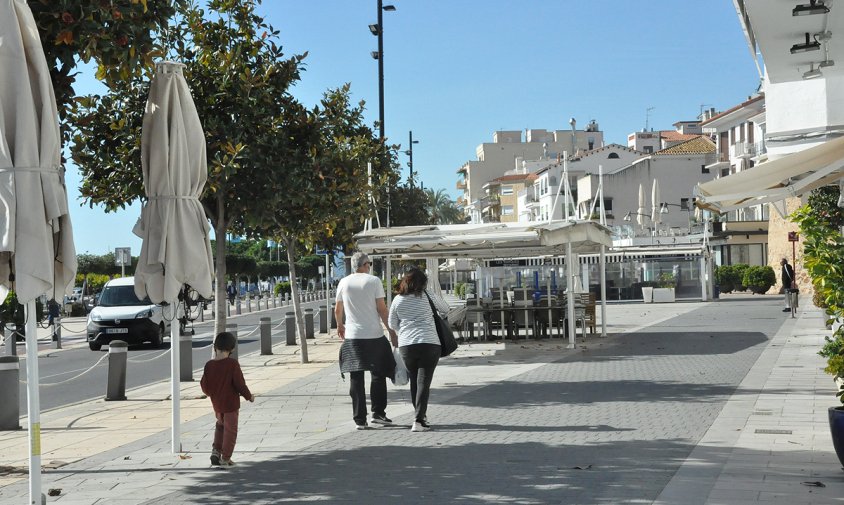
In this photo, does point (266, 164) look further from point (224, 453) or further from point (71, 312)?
point (71, 312)

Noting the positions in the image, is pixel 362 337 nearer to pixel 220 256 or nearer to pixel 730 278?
pixel 220 256

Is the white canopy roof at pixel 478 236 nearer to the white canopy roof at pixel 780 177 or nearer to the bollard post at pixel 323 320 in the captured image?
the white canopy roof at pixel 780 177

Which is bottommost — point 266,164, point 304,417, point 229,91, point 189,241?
point 304,417

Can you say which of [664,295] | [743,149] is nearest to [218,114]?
[664,295]

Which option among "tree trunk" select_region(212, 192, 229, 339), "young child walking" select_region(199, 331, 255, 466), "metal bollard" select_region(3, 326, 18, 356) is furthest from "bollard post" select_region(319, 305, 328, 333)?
"young child walking" select_region(199, 331, 255, 466)

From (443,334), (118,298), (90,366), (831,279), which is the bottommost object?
(90,366)

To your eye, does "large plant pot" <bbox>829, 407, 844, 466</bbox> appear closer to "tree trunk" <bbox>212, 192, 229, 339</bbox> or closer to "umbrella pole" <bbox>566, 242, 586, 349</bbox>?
"tree trunk" <bbox>212, 192, 229, 339</bbox>

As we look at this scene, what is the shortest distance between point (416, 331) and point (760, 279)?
4833 centimetres

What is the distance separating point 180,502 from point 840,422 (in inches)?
185

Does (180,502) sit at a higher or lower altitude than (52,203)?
lower

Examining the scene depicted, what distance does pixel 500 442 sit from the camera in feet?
31.9

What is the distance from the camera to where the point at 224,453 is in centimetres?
A: 875

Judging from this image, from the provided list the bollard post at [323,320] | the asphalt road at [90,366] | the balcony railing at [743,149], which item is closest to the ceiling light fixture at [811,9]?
the asphalt road at [90,366]

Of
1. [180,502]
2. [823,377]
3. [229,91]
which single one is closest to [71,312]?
[229,91]
